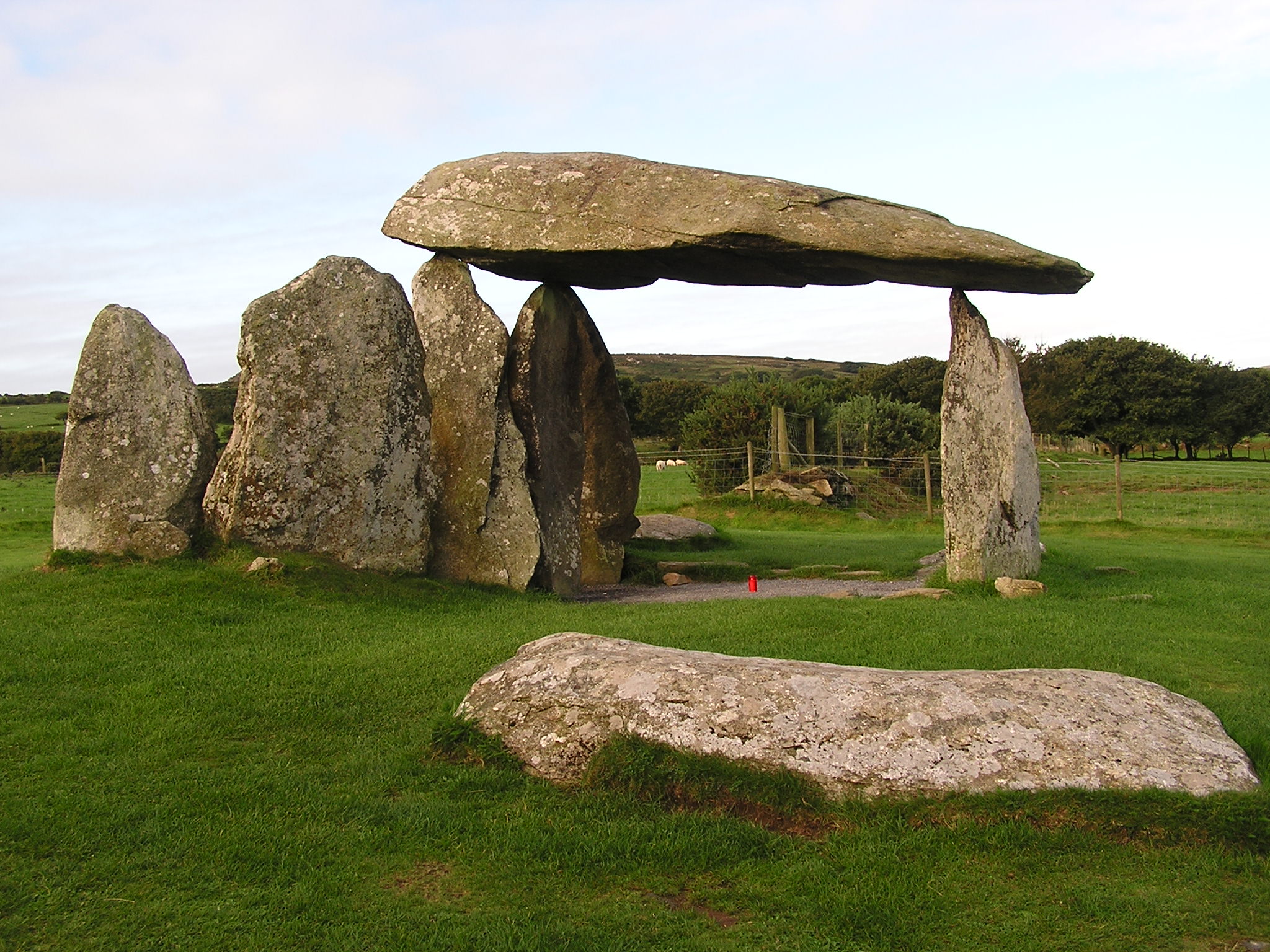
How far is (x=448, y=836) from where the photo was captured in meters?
4.99

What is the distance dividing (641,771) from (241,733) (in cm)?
264

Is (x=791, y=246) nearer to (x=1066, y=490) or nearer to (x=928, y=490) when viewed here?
(x=928, y=490)

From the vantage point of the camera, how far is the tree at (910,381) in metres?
60.7

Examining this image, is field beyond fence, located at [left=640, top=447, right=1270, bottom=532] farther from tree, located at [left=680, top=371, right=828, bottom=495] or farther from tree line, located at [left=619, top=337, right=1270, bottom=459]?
tree line, located at [left=619, top=337, right=1270, bottom=459]

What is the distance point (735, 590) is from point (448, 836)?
29.6 ft

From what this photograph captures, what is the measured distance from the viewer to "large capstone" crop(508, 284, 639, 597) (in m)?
A: 13.3

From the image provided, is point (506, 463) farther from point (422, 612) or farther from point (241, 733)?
point (241, 733)

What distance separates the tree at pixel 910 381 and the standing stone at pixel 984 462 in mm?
45247

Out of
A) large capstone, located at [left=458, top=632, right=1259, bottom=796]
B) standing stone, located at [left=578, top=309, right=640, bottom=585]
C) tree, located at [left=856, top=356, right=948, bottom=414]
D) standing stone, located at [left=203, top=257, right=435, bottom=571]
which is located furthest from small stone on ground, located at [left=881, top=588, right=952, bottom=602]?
tree, located at [left=856, top=356, right=948, bottom=414]

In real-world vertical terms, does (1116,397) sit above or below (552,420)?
above

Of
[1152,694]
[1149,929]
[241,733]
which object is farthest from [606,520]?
[1149,929]

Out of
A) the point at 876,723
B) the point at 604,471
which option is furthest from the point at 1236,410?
the point at 876,723

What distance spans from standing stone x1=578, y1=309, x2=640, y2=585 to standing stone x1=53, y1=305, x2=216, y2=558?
20.3ft

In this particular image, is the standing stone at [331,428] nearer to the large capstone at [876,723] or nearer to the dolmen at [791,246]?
the dolmen at [791,246]
